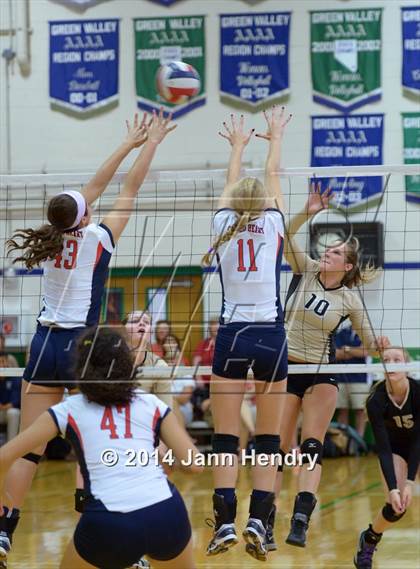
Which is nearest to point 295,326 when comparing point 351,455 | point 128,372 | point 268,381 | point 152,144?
point 268,381

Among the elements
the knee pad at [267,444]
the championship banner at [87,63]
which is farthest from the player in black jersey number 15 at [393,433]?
the championship banner at [87,63]

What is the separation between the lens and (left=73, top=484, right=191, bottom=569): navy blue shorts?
4457 mm

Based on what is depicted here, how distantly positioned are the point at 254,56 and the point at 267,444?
10.7 m

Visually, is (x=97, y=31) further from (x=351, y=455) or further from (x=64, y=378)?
(x=64, y=378)

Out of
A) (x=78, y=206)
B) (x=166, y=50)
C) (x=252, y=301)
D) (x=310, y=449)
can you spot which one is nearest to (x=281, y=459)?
(x=310, y=449)

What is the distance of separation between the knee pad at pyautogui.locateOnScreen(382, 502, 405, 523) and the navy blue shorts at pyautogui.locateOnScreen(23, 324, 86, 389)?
3086mm

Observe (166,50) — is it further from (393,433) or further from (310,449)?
(310,449)

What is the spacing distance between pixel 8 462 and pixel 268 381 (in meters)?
2.32

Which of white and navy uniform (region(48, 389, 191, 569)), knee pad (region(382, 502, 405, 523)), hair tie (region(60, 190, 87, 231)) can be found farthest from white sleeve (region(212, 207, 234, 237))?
knee pad (region(382, 502, 405, 523))

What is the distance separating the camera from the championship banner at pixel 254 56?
16.0 meters

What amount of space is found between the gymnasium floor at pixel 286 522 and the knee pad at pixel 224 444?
2494 millimetres

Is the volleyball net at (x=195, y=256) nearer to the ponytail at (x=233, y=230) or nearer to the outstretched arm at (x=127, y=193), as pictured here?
the outstretched arm at (x=127, y=193)

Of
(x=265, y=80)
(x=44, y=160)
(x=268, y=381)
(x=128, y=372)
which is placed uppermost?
(x=265, y=80)

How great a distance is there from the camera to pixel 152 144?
6.78 metres
